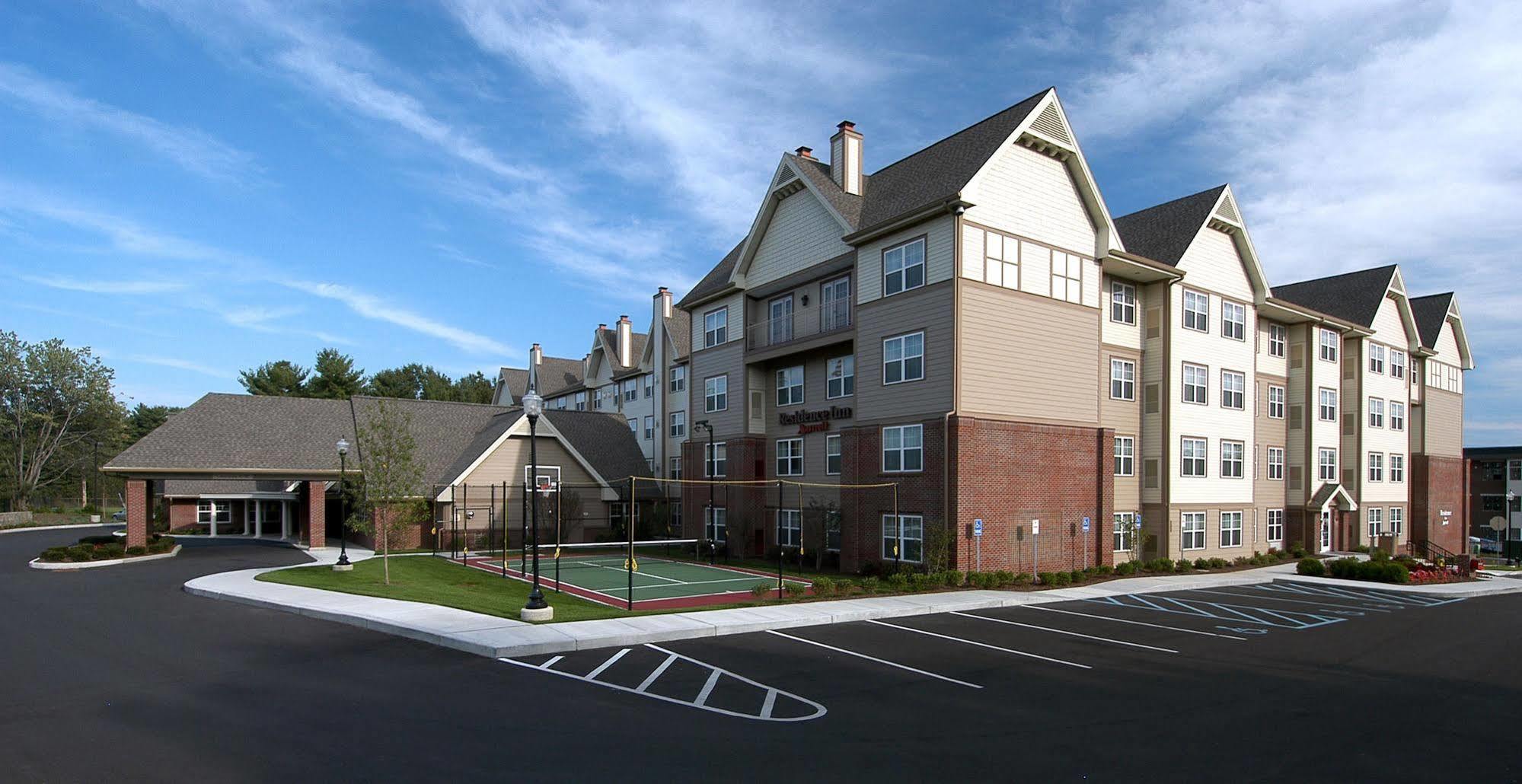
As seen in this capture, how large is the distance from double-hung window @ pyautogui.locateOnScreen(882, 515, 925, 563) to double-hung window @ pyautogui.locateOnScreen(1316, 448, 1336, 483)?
24.3 m

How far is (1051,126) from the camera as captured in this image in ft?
89.7

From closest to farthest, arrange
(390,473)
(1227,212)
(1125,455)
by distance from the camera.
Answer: (390,473)
(1125,455)
(1227,212)

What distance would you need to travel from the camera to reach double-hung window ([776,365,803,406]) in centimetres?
3306

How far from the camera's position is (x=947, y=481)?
24.7m

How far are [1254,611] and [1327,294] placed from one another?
1231 inches

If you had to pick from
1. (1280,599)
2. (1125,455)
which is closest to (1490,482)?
(1125,455)

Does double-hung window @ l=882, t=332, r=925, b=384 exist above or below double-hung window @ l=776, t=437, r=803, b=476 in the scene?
above

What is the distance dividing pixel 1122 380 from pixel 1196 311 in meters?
4.80

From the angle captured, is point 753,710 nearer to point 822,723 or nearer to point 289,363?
point 822,723

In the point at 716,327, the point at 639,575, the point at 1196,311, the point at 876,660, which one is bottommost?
the point at 639,575

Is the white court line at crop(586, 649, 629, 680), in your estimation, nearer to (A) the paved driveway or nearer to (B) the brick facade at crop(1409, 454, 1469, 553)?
(A) the paved driveway

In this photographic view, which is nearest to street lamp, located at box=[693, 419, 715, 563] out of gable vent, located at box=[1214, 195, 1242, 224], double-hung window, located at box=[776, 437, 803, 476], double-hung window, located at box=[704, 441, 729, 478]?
double-hung window, located at box=[704, 441, 729, 478]

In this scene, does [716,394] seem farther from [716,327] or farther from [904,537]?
[904,537]

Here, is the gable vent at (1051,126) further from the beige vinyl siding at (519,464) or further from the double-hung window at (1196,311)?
the beige vinyl siding at (519,464)
